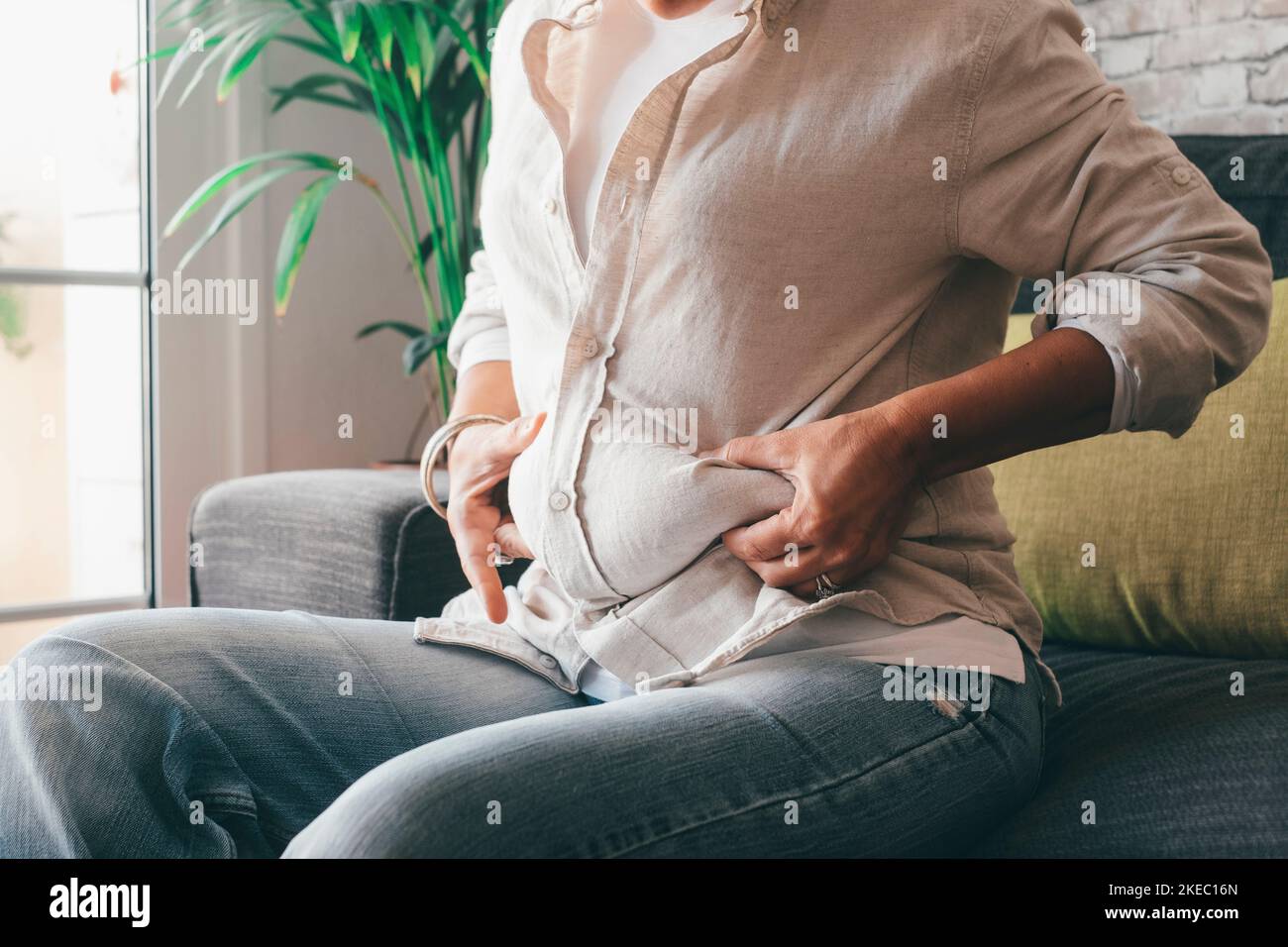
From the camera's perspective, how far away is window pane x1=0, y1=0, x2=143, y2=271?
1896mm

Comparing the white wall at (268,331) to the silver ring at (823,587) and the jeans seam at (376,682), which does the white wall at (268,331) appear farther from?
the silver ring at (823,587)

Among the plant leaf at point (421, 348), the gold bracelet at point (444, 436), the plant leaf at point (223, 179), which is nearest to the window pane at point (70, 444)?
the plant leaf at point (223, 179)

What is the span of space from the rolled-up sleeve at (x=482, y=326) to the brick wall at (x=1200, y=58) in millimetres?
1101

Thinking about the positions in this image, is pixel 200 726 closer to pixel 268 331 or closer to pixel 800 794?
pixel 800 794

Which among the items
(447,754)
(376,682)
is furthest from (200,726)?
(447,754)

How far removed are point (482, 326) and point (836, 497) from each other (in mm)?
476

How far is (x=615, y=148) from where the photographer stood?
82cm

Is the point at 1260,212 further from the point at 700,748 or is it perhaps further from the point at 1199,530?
the point at 700,748

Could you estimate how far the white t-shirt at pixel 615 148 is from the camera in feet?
2.47

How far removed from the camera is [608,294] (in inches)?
32.0

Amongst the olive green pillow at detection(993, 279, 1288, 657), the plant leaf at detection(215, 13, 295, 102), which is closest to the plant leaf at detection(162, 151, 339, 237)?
the plant leaf at detection(215, 13, 295, 102)

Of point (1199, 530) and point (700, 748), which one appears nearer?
point (700, 748)
